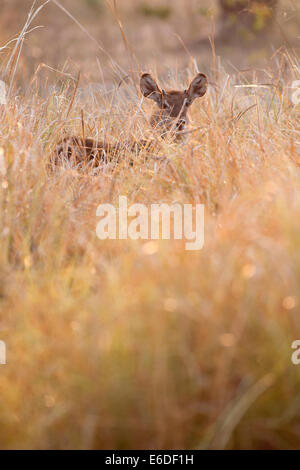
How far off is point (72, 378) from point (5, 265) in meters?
0.80

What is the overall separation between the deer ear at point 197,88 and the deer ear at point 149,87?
0.82 feet

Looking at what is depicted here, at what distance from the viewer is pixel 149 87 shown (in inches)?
219

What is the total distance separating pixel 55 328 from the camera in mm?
2385

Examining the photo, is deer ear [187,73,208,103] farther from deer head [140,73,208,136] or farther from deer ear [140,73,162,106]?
deer ear [140,73,162,106]

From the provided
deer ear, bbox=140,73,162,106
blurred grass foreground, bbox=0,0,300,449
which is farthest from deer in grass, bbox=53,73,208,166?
blurred grass foreground, bbox=0,0,300,449

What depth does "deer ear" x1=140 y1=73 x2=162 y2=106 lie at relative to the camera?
5495mm

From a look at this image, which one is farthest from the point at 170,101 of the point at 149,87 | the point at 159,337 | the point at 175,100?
the point at 159,337

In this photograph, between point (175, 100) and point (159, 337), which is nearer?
point (159, 337)

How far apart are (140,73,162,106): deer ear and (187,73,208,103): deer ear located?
0.82ft

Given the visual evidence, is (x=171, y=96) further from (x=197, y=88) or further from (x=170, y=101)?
(x=197, y=88)

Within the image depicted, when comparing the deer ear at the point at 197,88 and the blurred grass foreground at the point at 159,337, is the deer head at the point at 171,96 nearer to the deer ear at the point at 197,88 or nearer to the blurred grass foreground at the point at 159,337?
the deer ear at the point at 197,88

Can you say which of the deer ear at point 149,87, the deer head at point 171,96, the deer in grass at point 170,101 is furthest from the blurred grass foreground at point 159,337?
the deer ear at point 149,87

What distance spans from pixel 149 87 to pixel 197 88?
383mm
